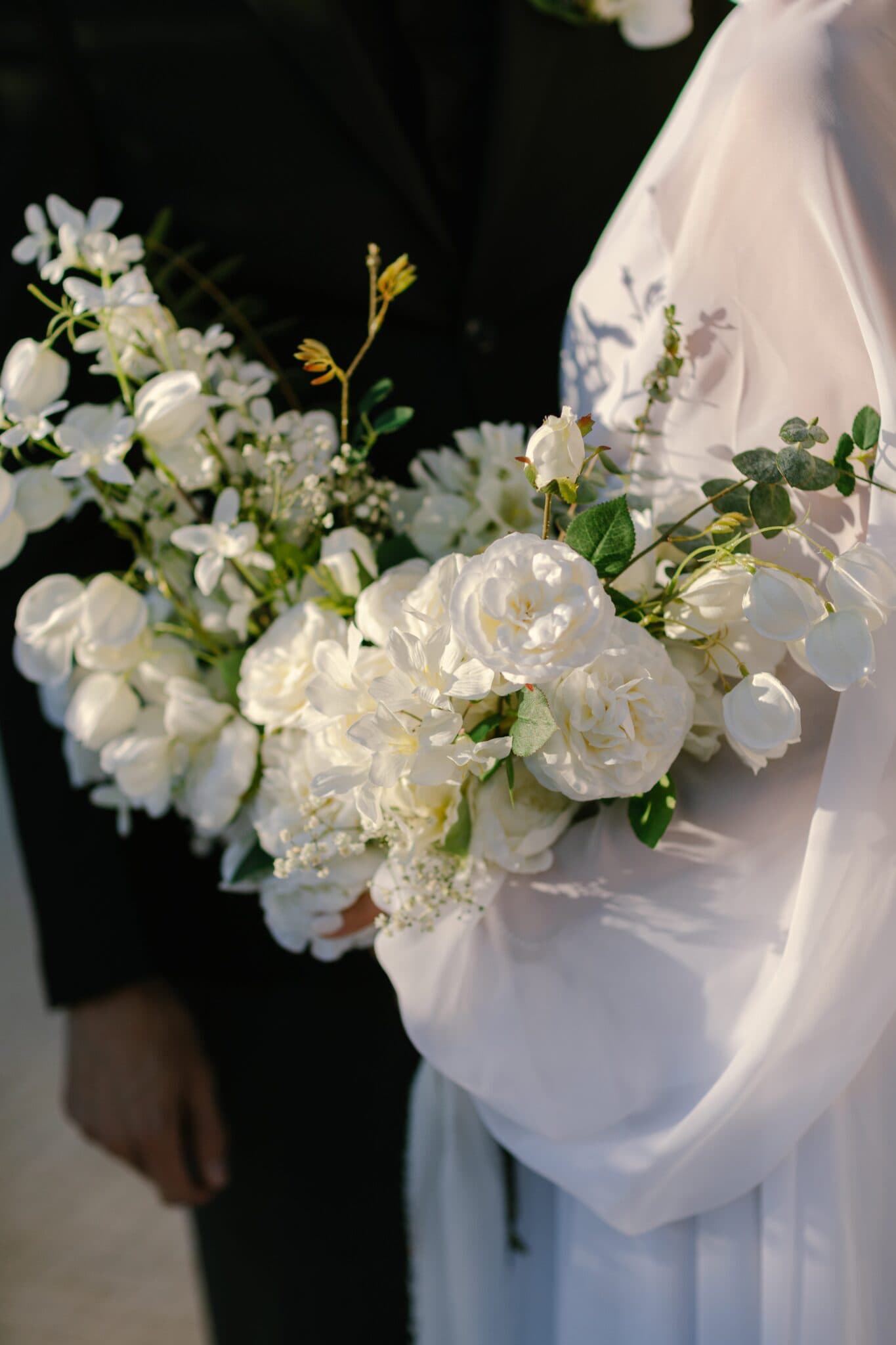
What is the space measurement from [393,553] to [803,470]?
1.05 feet

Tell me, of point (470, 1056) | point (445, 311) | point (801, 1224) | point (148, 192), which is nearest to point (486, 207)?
point (445, 311)

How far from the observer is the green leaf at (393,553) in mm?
813

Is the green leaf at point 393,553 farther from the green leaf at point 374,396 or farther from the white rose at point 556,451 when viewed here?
the white rose at point 556,451

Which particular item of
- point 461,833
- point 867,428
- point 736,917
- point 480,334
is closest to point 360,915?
point 461,833

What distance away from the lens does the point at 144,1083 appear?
3.79 feet

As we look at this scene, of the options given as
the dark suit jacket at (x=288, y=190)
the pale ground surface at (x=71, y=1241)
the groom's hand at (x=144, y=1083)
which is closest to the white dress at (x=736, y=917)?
the dark suit jacket at (x=288, y=190)

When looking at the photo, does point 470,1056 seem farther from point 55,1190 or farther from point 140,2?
point 55,1190

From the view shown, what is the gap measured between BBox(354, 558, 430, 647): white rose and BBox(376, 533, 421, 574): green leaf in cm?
7

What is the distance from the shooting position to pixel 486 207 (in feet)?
3.67

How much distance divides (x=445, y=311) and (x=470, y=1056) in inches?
30.1

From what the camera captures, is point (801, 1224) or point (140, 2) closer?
point (801, 1224)

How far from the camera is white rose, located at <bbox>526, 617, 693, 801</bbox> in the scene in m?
0.60

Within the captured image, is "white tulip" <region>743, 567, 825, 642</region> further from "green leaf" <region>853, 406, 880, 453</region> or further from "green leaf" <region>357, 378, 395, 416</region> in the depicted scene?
"green leaf" <region>357, 378, 395, 416</region>

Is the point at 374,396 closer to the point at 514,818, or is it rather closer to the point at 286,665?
the point at 286,665
